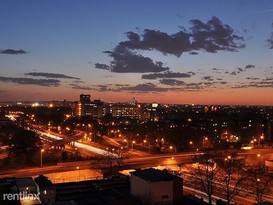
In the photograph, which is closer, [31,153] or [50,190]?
[50,190]

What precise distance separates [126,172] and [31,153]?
13.3m

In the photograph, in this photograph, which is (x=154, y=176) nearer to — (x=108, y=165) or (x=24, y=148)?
(x=108, y=165)

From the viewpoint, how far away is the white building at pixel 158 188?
2423 centimetres

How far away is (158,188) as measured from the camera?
24406 millimetres

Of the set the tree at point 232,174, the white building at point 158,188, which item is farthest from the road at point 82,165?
the white building at point 158,188

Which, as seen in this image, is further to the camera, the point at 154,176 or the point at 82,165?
the point at 82,165

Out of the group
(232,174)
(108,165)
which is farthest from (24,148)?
(232,174)

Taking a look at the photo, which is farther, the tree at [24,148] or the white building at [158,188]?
the tree at [24,148]

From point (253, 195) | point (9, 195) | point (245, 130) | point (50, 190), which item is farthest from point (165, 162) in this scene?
point (245, 130)

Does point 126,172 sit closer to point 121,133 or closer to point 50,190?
point 50,190

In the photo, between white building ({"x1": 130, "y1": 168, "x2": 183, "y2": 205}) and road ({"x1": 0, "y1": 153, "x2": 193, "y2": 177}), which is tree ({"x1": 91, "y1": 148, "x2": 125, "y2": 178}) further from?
white building ({"x1": 130, "y1": 168, "x2": 183, "y2": 205})

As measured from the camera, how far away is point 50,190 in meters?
24.0

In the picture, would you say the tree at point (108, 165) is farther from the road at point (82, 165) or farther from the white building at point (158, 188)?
the white building at point (158, 188)

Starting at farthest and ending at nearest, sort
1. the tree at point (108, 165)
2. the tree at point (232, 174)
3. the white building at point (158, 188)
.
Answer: the tree at point (108, 165) < the tree at point (232, 174) < the white building at point (158, 188)
